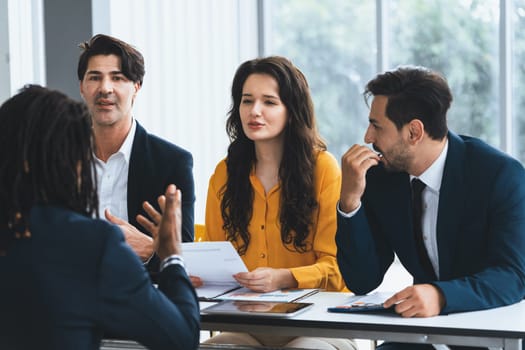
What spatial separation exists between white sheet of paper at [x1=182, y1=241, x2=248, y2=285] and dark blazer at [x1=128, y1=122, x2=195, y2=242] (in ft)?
1.70

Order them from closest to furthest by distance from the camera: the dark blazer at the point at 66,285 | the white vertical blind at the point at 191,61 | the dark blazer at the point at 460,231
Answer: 1. the dark blazer at the point at 66,285
2. the dark blazer at the point at 460,231
3. the white vertical blind at the point at 191,61

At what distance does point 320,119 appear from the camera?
7.38 m

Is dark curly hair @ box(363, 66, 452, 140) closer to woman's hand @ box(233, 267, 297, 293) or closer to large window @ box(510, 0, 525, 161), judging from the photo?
woman's hand @ box(233, 267, 297, 293)

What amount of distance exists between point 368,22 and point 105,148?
14.8ft

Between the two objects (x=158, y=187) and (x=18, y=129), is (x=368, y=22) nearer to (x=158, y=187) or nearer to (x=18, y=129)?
(x=158, y=187)

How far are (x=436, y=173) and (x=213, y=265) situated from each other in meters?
0.79

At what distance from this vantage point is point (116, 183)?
10.2 ft

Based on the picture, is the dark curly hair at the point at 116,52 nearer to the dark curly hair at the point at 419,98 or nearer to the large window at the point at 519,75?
the dark curly hair at the point at 419,98

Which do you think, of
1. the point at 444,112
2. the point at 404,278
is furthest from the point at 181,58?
the point at 444,112

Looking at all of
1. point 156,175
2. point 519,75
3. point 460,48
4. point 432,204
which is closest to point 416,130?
point 432,204

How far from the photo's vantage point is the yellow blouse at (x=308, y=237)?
9.35 feet

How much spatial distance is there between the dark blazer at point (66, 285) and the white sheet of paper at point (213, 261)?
85 cm

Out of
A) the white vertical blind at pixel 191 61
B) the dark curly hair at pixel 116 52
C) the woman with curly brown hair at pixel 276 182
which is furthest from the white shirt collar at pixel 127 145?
the white vertical blind at pixel 191 61

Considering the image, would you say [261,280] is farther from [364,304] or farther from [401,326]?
[401,326]
